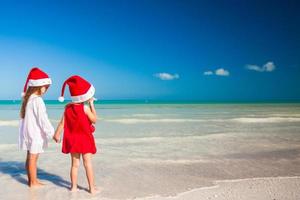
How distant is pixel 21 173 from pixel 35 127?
1546mm

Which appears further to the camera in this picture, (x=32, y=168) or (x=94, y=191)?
(x=32, y=168)

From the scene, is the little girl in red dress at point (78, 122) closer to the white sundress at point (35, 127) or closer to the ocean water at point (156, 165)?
the white sundress at point (35, 127)

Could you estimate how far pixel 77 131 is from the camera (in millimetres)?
4586

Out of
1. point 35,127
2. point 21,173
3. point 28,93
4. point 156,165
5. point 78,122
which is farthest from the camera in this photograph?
point 156,165

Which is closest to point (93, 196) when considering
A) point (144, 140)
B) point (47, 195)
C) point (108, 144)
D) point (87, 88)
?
point (47, 195)

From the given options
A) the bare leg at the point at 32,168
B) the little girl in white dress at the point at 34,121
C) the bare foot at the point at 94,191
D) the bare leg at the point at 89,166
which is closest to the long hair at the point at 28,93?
the little girl in white dress at the point at 34,121

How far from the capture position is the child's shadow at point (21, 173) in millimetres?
5414

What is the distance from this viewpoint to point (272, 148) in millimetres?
8625

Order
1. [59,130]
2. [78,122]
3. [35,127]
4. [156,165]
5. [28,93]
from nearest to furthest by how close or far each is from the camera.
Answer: [78,122]
[59,130]
[35,127]
[28,93]
[156,165]

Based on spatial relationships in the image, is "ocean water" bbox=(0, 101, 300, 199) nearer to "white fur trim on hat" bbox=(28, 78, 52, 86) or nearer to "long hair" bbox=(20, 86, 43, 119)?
"long hair" bbox=(20, 86, 43, 119)

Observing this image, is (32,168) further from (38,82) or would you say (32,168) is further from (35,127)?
(38,82)

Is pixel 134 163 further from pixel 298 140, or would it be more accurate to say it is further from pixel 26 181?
pixel 298 140

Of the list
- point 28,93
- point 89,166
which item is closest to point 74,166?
point 89,166

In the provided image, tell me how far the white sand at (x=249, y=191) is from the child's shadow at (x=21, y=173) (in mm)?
1809
